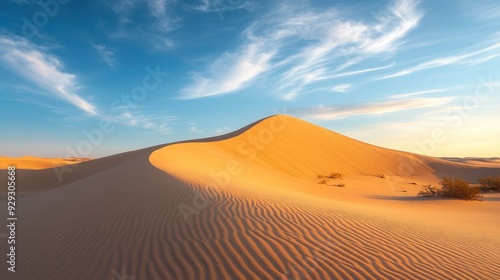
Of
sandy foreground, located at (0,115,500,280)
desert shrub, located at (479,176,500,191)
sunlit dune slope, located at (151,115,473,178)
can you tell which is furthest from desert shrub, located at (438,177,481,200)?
sunlit dune slope, located at (151,115,473,178)

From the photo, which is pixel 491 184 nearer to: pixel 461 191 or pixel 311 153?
pixel 461 191

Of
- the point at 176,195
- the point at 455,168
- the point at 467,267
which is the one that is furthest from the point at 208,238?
the point at 455,168

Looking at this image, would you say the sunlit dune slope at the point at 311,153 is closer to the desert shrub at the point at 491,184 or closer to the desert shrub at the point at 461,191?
the desert shrub at the point at 491,184

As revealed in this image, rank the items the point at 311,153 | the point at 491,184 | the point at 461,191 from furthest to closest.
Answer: the point at 311,153 → the point at 491,184 → the point at 461,191

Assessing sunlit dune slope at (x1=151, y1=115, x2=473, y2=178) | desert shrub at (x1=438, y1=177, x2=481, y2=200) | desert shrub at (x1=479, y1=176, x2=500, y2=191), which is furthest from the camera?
sunlit dune slope at (x1=151, y1=115, x2=473, y2=178)

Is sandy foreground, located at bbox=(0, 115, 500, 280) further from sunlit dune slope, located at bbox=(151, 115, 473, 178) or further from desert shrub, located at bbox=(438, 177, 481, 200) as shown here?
sunlit dune slope, located at bbox=(151, 115, 473, 178)

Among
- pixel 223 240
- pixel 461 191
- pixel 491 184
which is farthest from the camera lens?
pixel 491 184

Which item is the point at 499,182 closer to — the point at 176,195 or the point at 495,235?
the point at 495,235

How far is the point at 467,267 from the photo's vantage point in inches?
184

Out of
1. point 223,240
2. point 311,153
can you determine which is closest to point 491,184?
point 311,153

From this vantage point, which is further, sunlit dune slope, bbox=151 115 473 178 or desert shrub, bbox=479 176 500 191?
sunlit dune slope, bbox=151 115 473 178

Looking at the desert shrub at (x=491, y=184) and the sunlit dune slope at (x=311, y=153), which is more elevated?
the sunlit dune slope at (x=311, y=153)

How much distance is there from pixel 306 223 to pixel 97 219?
4.75m

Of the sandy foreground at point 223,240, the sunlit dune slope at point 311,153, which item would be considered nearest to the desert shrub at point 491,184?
the sandy foreground at point 223,240
